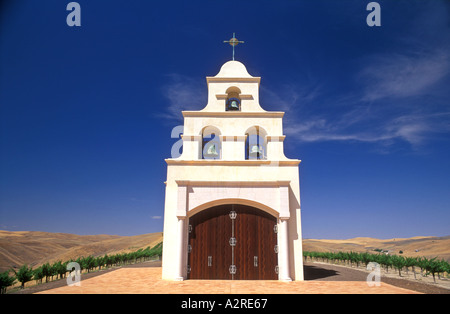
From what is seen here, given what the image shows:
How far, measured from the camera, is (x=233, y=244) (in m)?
12.7

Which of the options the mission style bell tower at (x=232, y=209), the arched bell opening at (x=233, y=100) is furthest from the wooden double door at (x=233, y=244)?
the arched bell opening at (x=233, y=100)

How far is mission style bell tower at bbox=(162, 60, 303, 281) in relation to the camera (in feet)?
40.9

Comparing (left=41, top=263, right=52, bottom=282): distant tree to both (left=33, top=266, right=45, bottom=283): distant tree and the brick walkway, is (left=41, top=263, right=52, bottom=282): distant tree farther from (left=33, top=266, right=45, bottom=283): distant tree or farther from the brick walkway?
the brick walkway

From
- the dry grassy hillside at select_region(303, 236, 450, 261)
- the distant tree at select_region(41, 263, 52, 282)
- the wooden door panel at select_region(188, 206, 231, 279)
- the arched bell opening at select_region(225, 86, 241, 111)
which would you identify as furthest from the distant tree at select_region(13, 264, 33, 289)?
the dry grassy hillside at select_region(303, 236, 450, 261)

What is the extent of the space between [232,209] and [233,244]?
1679 millimetres

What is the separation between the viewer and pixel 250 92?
14.9 m

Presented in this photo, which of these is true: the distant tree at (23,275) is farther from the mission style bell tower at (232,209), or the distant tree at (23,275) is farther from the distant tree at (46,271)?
the mission style bell tower at (232,209)

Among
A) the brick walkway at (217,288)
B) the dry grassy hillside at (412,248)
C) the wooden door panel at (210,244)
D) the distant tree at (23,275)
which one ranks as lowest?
the dry grassy hillside at (412,248)

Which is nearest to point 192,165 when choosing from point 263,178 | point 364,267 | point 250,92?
point 263,178

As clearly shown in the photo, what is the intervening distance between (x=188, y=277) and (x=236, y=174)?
5.51m

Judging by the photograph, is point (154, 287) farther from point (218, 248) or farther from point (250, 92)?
point (250, 92)

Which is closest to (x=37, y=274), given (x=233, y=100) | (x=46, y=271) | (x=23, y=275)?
(x=46, y=271)

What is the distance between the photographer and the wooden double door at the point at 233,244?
12.5 m
